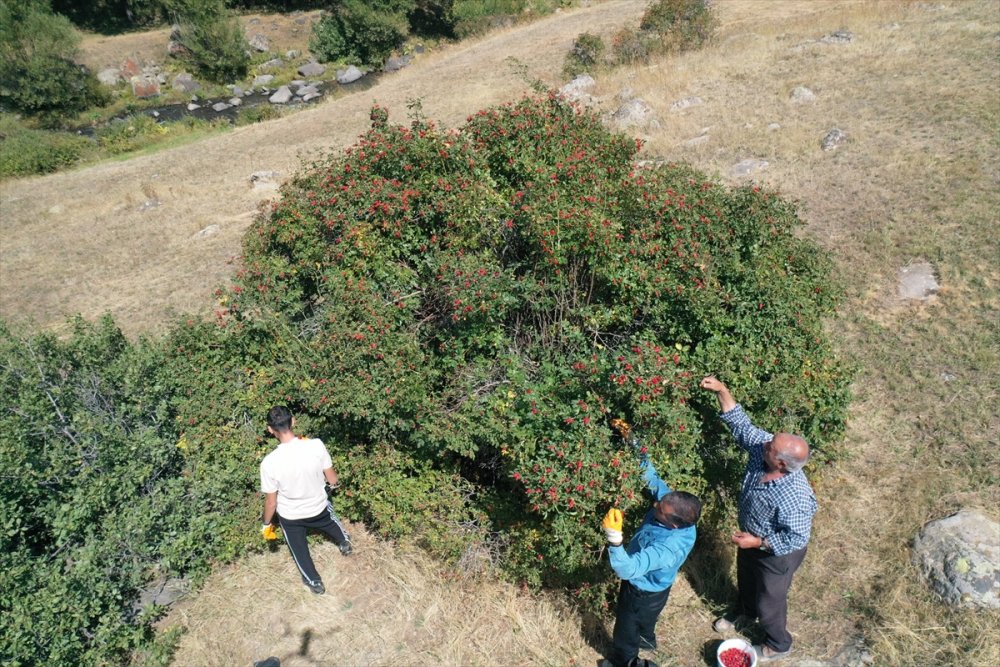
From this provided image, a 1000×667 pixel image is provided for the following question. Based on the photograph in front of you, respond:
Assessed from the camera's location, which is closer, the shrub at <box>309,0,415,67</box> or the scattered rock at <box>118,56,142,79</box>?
the shrub at <box>309,0,415,67</box>

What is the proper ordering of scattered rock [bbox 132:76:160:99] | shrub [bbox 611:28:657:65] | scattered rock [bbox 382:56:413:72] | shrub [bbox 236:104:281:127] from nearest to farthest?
1. shrub [bbox 611:28:657:65]
2. shrub [bbox 236:104:281:127]
3. scattered rock [bbox 132:76:160:99]
4. scattered rock [bbox 382:56:413:72]

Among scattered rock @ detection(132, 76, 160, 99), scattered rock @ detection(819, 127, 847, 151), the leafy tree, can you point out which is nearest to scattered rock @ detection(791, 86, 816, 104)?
scattered rock @ detection(819, 127, 847, 151)

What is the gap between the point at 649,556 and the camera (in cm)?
380

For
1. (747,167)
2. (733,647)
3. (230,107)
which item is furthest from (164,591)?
(230,107)

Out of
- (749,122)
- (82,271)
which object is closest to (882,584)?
(749,122)

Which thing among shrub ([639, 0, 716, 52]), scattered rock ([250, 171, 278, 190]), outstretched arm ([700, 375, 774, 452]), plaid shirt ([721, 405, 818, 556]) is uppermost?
shrub ([639, 0, 716, 52])

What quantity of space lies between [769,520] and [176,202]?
16078 millimetres

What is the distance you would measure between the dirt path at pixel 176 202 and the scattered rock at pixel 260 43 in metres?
14.2

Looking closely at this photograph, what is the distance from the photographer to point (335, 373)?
520 centimetres

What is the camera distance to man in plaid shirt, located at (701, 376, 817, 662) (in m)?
3.98

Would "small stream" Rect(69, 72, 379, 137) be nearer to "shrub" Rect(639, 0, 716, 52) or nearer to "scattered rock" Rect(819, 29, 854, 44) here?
"shrub" Rect(639, 0, 716, 52)

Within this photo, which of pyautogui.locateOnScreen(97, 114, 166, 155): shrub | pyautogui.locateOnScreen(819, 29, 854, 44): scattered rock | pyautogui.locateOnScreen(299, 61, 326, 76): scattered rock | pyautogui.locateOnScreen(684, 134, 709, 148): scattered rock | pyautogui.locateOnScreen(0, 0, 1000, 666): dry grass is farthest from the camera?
pyautogui.locateOnScreen(299, 61, 326, 76): scattered rock

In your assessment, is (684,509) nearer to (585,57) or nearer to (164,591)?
(164,591)

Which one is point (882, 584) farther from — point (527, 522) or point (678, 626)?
point (527, 522)
